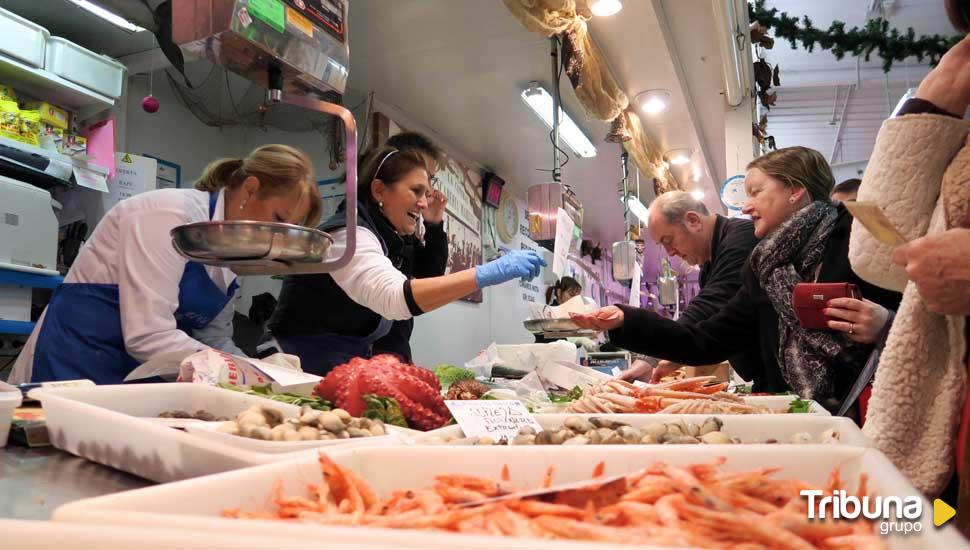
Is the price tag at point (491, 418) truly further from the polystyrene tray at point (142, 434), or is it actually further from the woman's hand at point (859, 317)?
the woman's hand at point (859, 317)

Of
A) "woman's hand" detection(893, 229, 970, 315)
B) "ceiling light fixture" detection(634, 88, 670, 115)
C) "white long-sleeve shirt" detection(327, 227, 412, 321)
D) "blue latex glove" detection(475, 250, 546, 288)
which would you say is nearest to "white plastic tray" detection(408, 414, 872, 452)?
"woman's hand" detection(893, 229, 970, 315)

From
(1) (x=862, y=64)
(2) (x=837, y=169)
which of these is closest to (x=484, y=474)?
(1) (x=862, y=64)

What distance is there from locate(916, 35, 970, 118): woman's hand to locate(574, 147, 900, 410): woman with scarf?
20.5 inches

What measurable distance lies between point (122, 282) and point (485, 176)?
244 inches

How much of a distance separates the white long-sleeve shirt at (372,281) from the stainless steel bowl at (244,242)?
0.87 metres

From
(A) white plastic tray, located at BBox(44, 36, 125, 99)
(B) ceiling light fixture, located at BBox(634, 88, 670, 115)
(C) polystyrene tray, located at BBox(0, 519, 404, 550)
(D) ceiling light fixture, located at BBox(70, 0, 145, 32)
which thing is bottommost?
(C) polystyrene tray, located at BBox(0, 519, 404, 550)

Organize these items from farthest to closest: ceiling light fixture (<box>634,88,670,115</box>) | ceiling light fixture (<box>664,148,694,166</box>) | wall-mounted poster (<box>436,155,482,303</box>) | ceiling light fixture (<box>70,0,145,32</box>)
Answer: ceiling light fixture (<box>664,148,694,166</box>)
wall-mounted poster (<box>436,155,482,303</box>)
ceiling light fixture (<box>634,88,670,115</box>)
ceiling light fixture (<box>70,0,145,32</box>)

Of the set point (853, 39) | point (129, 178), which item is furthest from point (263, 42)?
point (853, 39)

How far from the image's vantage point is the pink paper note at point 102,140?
4.68 meters

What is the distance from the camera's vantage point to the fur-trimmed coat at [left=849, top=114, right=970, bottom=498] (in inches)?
42.1

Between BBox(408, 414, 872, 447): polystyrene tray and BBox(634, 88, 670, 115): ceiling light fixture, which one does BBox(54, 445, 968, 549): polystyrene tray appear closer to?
BBox(408, 414, 872, 447): polystyrene tray

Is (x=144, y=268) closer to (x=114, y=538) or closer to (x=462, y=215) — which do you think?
(x=114, y=538)

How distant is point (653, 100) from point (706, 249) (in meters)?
2.82

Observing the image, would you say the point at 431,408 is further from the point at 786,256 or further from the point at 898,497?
the point at 786,256
